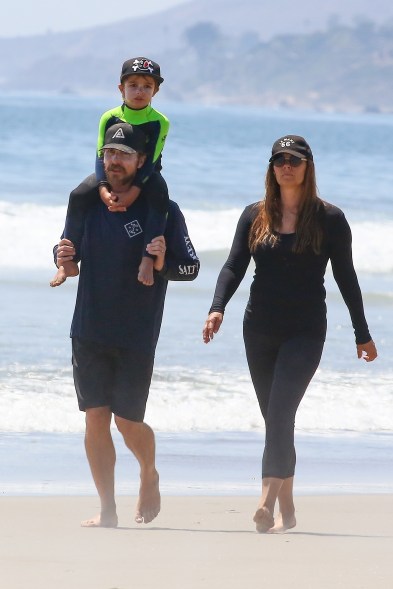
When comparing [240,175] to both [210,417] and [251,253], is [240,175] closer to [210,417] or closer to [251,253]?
[210,417]

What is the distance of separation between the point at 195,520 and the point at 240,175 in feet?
84.2

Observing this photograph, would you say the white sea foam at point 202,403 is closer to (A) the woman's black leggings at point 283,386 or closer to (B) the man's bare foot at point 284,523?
(B) the man's bare foot at point 284,523

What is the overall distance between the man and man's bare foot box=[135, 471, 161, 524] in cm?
14

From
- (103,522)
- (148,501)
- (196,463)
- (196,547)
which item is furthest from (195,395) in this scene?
(196,547)

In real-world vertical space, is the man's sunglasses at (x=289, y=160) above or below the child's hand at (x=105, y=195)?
above

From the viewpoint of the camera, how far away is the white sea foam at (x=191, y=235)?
1616cm

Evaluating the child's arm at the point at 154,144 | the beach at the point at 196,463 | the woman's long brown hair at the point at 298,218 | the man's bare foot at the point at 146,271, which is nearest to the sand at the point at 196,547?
the beach at the point at 196,463

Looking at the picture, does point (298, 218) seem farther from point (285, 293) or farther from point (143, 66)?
point (143, 66)

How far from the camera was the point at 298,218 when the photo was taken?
5043mm

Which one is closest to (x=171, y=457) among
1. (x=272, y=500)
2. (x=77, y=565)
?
(x=272, y=500)

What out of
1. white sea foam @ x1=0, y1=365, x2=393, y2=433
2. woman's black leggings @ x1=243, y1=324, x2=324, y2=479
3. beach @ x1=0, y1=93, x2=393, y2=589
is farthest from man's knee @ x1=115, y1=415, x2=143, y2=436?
white sea foam @ x1=0, y1=365, x2=393, y2=433

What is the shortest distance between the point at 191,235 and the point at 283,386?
13.9 metres

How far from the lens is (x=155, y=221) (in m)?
4.99

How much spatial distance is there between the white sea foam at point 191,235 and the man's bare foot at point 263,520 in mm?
10345
